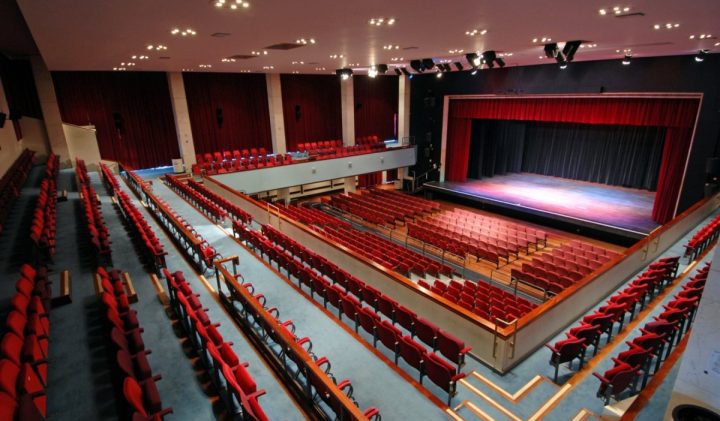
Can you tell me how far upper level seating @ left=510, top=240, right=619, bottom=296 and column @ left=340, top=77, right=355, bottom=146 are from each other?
1206cm

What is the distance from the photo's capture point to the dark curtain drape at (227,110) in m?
16.4

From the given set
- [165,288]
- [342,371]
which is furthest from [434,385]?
[165,288]

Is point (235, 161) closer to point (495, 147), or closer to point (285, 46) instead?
point (285, 46)

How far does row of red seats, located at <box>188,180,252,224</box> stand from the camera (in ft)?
32.4

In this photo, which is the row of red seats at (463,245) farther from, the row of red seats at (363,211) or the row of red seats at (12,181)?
the row of red seats at (12,181)

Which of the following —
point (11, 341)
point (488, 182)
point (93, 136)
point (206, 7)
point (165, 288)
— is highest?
point (206, 7)

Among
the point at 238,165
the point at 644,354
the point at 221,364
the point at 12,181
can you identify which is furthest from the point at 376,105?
the point at 221,364

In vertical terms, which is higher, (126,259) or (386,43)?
(386,43)

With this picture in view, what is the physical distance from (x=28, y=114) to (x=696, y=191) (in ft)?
73.7

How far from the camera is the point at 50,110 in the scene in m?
13.3

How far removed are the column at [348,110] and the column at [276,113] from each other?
325cm

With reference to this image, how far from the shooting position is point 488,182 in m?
18.2

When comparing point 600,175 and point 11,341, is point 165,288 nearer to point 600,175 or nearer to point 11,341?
point 11,341

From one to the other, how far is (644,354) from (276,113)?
16.2 m
